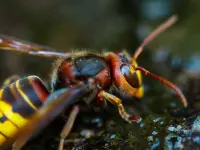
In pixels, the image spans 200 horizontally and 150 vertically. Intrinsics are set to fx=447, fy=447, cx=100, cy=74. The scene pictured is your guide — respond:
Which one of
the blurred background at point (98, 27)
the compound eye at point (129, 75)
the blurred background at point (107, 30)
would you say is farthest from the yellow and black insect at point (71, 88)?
the blurred background at point (98, 27)

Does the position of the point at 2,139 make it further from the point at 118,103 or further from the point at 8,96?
the point at 118,103

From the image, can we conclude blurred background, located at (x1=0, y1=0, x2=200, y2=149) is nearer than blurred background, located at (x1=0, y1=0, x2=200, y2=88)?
Yes

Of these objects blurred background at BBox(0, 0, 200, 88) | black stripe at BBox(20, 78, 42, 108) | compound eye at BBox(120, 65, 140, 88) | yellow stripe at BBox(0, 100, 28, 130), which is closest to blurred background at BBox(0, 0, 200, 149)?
blurred background at BBox(0, 0, 200, 88)

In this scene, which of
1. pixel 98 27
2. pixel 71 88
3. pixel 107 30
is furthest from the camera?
pixel 98 27

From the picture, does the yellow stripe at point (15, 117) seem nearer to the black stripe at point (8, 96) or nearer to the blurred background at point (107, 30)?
the black stripe at point (8, 96)

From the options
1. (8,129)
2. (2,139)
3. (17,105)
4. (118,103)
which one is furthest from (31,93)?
(118,103)

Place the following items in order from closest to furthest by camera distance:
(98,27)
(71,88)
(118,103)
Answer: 1. (71,88)
2. (118,103)
3. (98,27)

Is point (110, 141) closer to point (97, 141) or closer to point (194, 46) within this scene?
point (97, 141)

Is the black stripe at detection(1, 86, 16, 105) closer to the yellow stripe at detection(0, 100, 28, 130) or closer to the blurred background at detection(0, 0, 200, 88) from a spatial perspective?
the yellow stripe at detection(0, 100, 28, 130)
